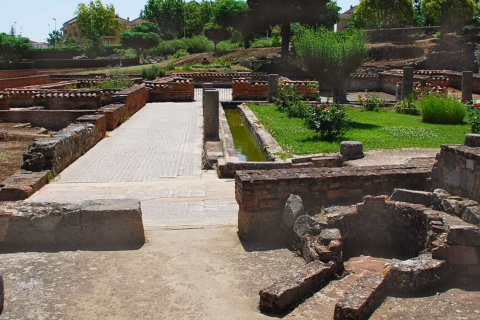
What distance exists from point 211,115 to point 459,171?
785 cm

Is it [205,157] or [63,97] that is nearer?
[205,157]

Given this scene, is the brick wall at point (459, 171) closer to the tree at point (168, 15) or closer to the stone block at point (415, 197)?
the stone block at point (415, 197)

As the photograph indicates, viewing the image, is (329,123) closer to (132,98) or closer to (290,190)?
(290,190)

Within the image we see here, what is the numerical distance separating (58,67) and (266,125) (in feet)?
122

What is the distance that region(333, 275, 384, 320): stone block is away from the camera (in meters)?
3.90

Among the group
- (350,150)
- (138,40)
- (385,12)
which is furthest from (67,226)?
(138,40)

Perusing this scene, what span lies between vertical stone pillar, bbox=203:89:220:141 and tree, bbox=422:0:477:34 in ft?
112

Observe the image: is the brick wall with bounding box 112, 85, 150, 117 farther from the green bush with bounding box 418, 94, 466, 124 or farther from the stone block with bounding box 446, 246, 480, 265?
the stone block with bounding box 446, 246, 480, 265

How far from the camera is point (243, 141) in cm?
1484

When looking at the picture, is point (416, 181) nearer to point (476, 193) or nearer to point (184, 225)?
point (476, 193)

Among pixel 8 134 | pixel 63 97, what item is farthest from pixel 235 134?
pixel 63 97

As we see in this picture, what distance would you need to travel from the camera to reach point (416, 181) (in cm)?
655

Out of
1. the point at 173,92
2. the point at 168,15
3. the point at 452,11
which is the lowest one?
the point at 173,92

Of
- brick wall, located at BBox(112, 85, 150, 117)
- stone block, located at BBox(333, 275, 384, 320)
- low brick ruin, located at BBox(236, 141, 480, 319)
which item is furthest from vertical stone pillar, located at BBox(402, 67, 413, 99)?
stone block, located at BBox(333, 275, 384, 320)
